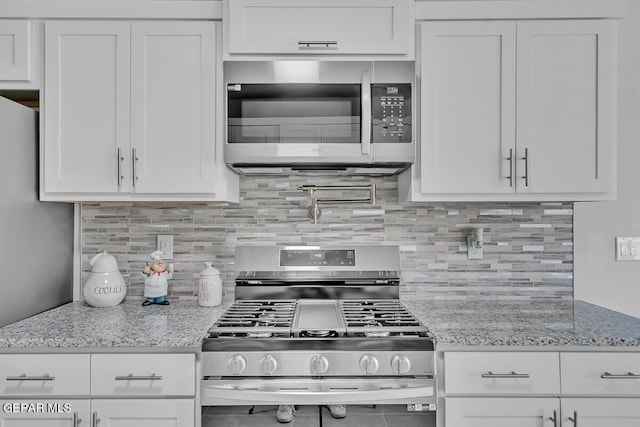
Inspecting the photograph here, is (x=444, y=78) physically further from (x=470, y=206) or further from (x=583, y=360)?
(x=583, y=360)

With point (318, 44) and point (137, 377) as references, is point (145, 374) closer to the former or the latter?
point (137, 377)

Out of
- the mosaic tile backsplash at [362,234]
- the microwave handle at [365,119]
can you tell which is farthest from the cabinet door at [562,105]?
the microwave handle at [365,119]

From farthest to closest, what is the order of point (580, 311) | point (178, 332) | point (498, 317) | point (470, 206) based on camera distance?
point (470, 206), point (580, 311), point (498, 317), point (178, 332)

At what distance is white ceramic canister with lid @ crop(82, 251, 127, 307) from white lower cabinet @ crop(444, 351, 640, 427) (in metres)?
1.48

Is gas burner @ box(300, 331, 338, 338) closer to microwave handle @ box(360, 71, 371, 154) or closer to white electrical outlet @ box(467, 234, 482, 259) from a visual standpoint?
microwave handle @ box(360, 71, 371, 154)

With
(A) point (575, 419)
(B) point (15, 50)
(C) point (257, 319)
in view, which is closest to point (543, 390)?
(A) point (575, 419)

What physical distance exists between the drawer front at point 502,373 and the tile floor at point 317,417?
18cm

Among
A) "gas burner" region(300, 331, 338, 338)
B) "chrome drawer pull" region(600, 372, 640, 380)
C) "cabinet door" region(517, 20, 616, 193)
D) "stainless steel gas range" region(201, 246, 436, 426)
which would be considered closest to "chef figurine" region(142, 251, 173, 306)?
"stainless steel gas range" region(201, 246, 436, 426)

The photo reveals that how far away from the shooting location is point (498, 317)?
174 cm

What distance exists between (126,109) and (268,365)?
47.9 inches

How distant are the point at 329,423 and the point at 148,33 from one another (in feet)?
5.62

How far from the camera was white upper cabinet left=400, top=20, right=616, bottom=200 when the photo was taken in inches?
68.9

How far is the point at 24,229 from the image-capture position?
5.64 feet

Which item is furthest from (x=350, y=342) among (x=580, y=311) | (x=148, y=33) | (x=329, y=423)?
(x=148, y=33)
